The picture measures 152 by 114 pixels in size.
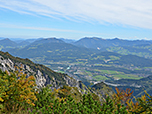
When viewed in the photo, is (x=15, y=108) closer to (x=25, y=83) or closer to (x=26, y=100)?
(x=26, y=100)

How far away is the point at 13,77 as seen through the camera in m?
15.3

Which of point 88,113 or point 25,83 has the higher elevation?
point 25,83

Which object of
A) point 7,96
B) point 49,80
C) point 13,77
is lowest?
point 49,80

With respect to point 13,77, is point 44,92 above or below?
below

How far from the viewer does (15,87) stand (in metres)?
13.2

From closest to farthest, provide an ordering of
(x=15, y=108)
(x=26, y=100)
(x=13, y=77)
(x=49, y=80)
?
1. (x=15, y=108)
2. (x=26, y=100)
3. (x=13, y=77)
4. (x=49, y=80)

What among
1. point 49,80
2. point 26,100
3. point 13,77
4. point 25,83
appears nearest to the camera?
point 26,100

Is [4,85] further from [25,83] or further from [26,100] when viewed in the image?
[26,100]

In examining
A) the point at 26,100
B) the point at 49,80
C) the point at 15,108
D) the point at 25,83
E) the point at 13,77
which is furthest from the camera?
the point at 49,80

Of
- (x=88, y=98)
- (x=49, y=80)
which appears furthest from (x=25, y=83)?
(x=49, y=80)

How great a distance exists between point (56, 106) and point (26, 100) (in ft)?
9.76

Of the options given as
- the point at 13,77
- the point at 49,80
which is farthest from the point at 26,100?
the point at 49,80

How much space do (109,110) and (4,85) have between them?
11.0m

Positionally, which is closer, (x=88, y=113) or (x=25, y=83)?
(x=88, y=113)
